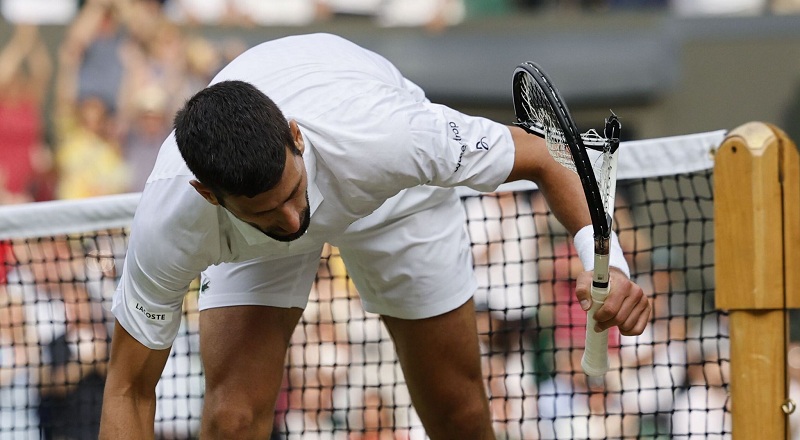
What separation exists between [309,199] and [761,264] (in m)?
1.30

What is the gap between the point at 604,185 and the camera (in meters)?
2.77

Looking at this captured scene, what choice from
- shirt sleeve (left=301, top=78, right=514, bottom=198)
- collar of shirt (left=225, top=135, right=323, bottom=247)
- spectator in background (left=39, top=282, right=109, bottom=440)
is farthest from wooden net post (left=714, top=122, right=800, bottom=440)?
spectator in background (left=39, top=282, right=109, bottom=440)

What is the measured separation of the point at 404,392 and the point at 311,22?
3.25 metres

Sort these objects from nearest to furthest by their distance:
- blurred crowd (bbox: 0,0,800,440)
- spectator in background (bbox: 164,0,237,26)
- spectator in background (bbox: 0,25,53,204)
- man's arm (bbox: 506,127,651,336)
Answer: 1. man's arm (bbox: 506,127,651,336)
2. blurred crowd (bbox: 0,0,800,440)
3. spectator in background (bbox: 0,25,53,204)
4. spectator in background (bbox: 164,0,237,26)

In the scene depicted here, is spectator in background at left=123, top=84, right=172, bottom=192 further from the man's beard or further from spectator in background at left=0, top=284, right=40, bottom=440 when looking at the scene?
the man's beard

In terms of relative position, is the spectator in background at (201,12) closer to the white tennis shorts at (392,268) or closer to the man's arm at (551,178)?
the white tennis shorts at (392,268)

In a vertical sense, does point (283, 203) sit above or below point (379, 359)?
above

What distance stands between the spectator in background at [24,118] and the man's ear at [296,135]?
16.3 ft

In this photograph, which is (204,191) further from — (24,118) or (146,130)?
(24,118)

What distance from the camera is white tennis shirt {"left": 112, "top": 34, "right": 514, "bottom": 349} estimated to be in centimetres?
277

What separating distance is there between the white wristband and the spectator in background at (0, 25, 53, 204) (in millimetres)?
5098

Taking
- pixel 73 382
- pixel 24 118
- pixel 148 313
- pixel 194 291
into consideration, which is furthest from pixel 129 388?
pixel 24 118

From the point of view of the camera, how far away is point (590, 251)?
292 centimetres

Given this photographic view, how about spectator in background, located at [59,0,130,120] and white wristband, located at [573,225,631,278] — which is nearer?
white wristband, located at [573,225,631,278]
